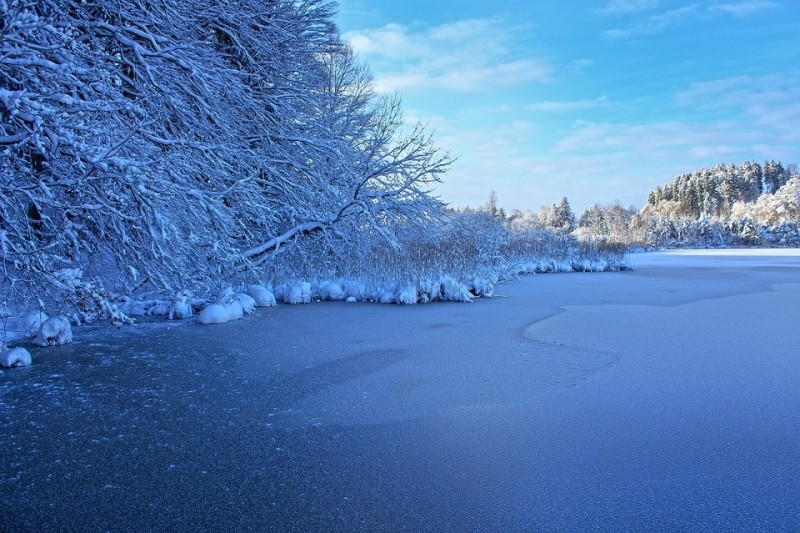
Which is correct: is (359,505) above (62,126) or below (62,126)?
below

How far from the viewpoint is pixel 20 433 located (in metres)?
2.53

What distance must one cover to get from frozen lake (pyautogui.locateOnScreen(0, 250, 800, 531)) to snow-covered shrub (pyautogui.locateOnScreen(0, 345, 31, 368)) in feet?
0.40

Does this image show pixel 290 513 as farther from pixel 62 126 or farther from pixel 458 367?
pixel 62 126

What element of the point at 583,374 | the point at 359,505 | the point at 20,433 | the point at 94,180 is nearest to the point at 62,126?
the point at 94,180

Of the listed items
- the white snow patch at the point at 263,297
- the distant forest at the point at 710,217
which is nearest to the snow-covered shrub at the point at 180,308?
the white snow patch at the point at 263,297

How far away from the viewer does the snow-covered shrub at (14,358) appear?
3831 mm

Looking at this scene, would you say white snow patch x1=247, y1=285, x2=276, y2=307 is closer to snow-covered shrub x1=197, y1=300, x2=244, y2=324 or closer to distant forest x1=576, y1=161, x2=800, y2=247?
snow-covered shrub x1=197, y1=300, x2=244, y2=324

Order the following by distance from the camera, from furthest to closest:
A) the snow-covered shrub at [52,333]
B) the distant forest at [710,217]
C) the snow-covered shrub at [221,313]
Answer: the distant forest at [710,217]
the snow-covered shrub at [221,313]
the snow-covered shrub at [52,333]

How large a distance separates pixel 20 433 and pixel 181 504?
1.43 metres

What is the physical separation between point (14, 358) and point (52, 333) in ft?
2.75

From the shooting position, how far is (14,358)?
3.85m

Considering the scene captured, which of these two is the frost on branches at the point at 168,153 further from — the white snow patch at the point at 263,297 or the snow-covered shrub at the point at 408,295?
the snow-covered shrub at the point at 408,295

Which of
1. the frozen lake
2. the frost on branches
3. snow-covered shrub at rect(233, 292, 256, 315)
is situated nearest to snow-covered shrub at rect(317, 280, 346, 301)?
the frost on branches

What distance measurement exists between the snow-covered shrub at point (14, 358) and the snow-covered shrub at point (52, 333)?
67 cm
